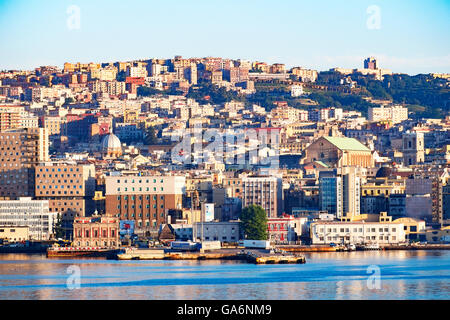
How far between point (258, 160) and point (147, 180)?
102 feet

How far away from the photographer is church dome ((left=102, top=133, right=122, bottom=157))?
110 meters

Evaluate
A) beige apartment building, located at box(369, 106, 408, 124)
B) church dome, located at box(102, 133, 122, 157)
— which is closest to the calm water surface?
church dome, located at box(102, 133, 122, 157)

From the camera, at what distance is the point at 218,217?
75.4 metres

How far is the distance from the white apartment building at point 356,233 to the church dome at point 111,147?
1666 inches

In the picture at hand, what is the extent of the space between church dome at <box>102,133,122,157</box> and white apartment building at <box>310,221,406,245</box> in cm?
4232

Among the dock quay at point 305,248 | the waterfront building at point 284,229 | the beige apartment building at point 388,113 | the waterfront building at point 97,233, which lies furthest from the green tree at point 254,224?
the beige apartment building at point 388,113

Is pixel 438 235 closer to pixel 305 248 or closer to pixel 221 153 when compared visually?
pixel 305 248

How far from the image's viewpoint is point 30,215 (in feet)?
239

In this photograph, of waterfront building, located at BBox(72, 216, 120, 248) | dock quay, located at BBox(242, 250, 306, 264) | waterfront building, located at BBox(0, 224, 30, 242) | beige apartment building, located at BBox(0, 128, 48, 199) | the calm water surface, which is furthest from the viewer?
beige apartment building, located at BBox(0, 128, 48, 199)

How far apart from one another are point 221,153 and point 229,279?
202ft

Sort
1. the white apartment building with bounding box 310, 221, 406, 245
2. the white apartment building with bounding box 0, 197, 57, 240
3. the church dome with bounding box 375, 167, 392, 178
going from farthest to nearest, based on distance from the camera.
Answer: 1. the church dome with bounding box 375, 167, 392, 178
2. the white apartment building with bounding box 0, 197, 57, 240
3. the white apartment building with bounding box 310, 221, 406, 245

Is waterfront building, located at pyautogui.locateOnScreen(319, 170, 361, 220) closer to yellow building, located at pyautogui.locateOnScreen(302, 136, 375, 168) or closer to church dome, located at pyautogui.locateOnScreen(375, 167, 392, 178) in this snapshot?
church dome, located at pyautogui.locateOnScreen(375, 167, 392, 178)

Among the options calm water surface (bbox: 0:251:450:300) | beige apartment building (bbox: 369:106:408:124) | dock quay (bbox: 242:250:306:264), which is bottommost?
calm water surface (bbox: 0:251:450:300)
